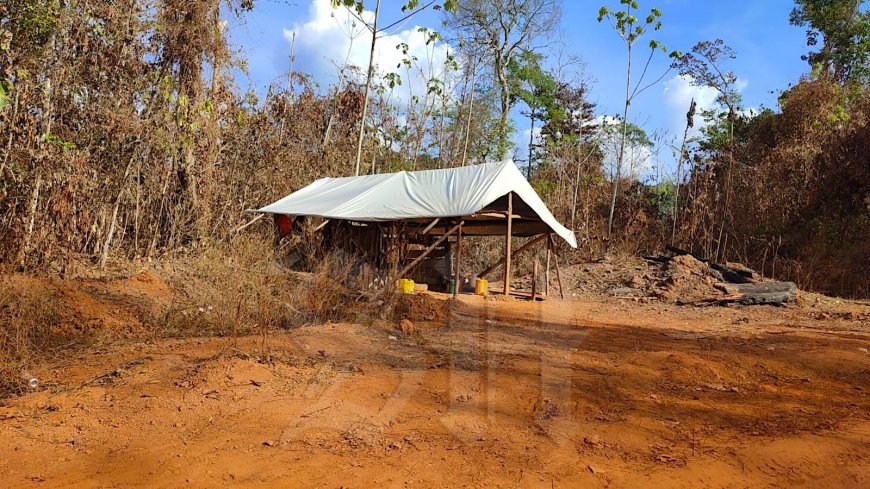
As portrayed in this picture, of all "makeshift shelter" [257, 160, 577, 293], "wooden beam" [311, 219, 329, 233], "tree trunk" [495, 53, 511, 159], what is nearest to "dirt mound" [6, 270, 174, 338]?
"makeshift shelter" [257, 160, 577, 293]

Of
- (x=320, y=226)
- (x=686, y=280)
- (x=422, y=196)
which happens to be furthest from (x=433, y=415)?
(x=686, y=280)

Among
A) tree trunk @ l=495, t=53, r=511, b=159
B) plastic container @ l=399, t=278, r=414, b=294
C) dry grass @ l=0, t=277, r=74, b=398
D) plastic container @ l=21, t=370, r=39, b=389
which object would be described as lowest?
plastic container @ l=21, t=370, r=39, b=389

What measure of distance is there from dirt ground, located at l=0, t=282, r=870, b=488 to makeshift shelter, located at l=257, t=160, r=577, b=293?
13.4ft

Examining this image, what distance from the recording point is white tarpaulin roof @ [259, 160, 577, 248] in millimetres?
10453

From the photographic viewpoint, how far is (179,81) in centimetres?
1156

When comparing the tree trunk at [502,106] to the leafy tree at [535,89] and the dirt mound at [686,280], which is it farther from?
the dirt mound at [686,280]

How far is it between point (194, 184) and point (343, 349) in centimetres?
728

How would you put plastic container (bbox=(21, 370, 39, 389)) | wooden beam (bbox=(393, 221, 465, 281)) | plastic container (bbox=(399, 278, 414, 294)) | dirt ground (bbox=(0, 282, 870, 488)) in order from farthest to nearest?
plastic container (bbox=(399, 278, 414, 294)), wooden beam (bbox=(393, 221, 465, 281)), plastic container (bbox=(21, 370, 39, 389)), dirt ground (bbox=(0, 282, 870, 488))

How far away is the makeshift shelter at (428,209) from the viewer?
34.4 ft

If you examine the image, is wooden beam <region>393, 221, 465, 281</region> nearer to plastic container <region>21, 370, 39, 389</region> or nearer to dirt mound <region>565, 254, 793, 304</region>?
dirt mound <region>565, 254, 793, 304</region>

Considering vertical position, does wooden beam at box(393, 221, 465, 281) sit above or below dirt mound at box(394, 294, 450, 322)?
above

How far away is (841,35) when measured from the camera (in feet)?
67.3

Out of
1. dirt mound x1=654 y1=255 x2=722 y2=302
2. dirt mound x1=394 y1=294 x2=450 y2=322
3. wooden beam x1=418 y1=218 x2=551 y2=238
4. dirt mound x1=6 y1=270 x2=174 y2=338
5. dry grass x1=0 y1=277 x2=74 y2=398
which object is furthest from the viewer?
wooden beam x1=418 y1=218 x2=551 y2=238

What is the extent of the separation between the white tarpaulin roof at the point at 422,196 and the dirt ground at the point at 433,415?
13.4ft
